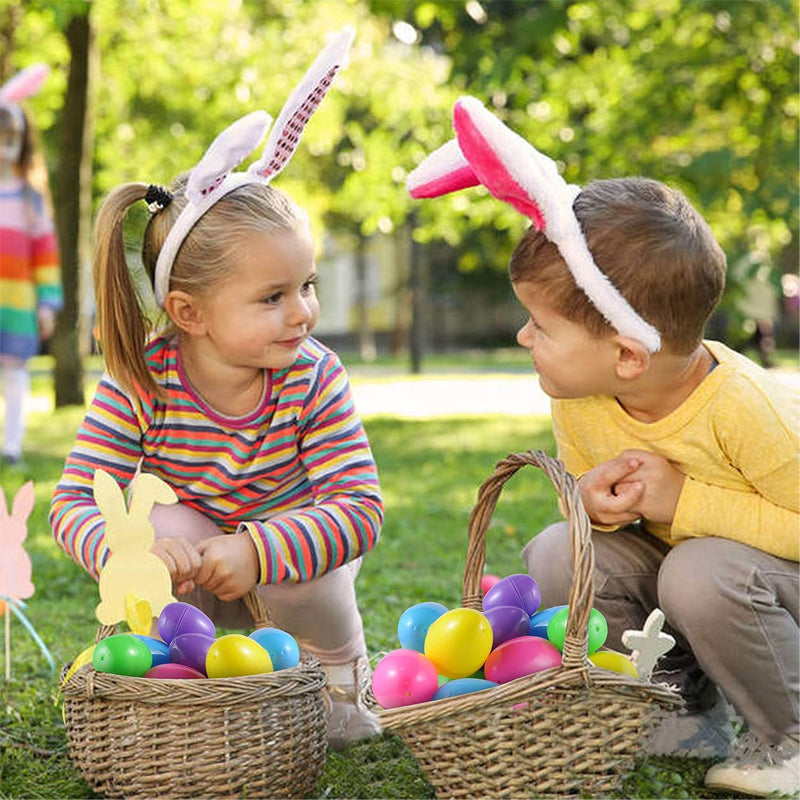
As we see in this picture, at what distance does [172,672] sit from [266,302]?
27.8 inches

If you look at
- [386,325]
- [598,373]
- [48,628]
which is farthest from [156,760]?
[386,325]

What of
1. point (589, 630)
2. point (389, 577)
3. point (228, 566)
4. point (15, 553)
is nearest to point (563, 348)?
point (589, 630)

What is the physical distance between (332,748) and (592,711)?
0.66 metres

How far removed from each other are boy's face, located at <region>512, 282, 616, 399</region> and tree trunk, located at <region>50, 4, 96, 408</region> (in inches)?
288

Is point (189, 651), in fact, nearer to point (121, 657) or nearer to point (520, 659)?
point (121, 657)

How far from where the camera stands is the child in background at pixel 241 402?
2.34m

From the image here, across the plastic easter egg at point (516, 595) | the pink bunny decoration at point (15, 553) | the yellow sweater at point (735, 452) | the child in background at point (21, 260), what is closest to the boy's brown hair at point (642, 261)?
the yellow sweater at point (735, 452)

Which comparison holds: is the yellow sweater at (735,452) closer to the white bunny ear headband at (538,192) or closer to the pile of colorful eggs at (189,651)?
the white bunny ear headband at (538,192)

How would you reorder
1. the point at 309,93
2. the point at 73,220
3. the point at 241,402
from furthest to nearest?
the point at 73,220, the point at 241,402, the point at 309,93

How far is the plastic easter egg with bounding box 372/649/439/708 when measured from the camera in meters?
1.92

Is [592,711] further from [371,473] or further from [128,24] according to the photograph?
[128,24]

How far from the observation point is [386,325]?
1043 inches

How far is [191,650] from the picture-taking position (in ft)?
6.84

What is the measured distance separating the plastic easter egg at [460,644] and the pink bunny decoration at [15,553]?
2.82 feet
